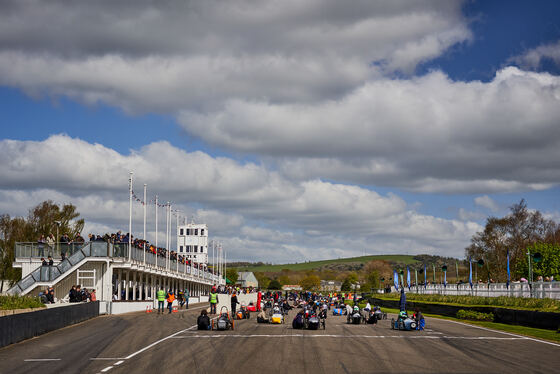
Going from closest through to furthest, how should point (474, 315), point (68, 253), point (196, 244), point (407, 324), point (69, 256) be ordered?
1. point (407, 324)
2. point (474, 315)
3. point (69, 256)
4. point (68, 253)
5. point (196, 244)

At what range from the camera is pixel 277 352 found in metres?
21.3

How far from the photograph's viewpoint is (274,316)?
1437 inches

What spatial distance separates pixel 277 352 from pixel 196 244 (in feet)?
461

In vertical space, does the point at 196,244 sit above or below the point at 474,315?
above

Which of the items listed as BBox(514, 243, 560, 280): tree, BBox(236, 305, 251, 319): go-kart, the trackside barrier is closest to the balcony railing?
the trackside barrier

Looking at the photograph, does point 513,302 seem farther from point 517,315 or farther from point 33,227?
point 33,227

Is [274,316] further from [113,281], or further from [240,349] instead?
[113,281]

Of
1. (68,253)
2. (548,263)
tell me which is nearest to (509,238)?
(548,263)

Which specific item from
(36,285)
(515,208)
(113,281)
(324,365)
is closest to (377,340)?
(324,365)

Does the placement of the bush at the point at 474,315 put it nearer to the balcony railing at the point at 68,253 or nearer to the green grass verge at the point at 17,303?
the balcony railing at the point at 68,253

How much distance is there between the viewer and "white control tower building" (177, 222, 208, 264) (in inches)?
6240

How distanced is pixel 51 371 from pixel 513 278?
8314cm

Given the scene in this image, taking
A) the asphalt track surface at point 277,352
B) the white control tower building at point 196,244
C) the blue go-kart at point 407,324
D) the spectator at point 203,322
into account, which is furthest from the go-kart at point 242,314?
the white control tower building at point 196,244

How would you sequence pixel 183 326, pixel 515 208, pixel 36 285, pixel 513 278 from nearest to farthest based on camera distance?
pixel 183 326 → pixel 36 285 → pixel 513 278 → pixel 515 208
